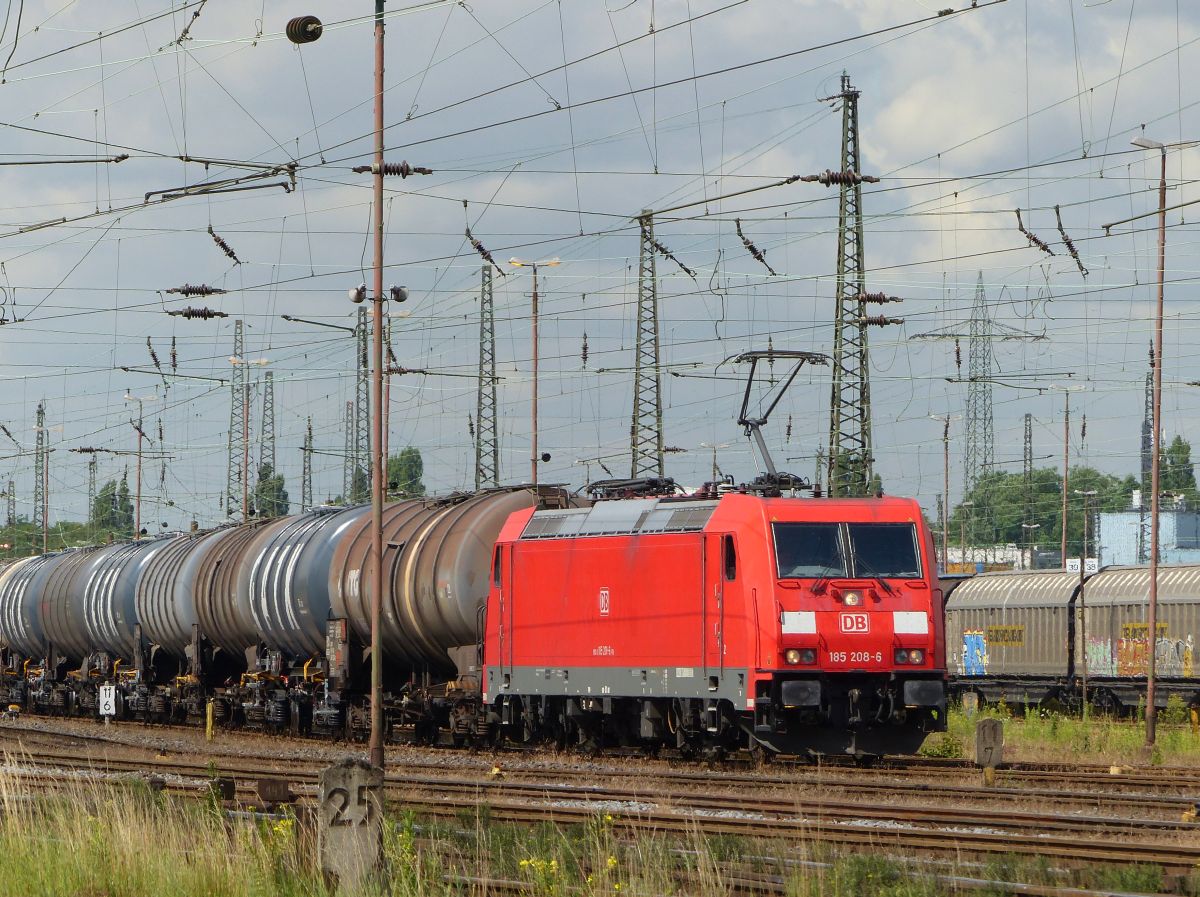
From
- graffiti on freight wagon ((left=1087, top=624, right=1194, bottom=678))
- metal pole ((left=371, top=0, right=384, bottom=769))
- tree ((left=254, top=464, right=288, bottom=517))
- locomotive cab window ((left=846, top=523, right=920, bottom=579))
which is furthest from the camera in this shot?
tree ((left=254, top=464, right=288, bottom=517))

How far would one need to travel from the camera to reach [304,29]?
76.3 ft

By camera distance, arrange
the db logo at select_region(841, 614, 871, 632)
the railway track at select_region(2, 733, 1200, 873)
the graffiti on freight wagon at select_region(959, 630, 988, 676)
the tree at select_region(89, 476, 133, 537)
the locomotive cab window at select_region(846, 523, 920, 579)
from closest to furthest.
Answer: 1. the railway track at select_region(2, 733, 1200, 873)
2. the db logo at select_region(841, 614, 871, 632)
3. the locomotive cab window at select_region(846, 523, 920, 579)
4. the graffiti on freight wagon at select_region(959, 630, 988, 676)
5. the tree at select_region(89, 476, 133, 537)

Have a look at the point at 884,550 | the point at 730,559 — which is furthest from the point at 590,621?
the point at 884,550

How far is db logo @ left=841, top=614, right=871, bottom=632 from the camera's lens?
2166cm

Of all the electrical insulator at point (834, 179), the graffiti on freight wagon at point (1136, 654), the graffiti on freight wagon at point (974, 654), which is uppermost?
the electrical insulator at point (834, 179)

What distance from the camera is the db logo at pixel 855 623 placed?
21656 mm

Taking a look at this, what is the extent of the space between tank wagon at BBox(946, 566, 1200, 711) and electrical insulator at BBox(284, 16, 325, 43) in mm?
22821

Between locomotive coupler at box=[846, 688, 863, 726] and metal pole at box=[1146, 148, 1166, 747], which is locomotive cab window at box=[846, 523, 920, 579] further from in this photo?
metal pole at box=[1146, 148, 1166, 747]

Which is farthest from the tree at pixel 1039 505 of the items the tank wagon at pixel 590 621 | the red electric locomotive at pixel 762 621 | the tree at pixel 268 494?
the red electric locomotive at pixel 762 621

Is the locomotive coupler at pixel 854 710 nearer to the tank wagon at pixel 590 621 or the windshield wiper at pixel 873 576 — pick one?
the tank wagon at pixel 590 621

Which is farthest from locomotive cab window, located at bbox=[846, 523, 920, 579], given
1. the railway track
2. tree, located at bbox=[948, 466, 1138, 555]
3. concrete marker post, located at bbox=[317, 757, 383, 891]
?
tree, located at bbox=[948, 466, 1138, 555]

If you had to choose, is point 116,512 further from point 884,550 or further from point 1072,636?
point 884,550

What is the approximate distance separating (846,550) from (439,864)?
1055cm

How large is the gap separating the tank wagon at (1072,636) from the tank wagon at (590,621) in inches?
645
